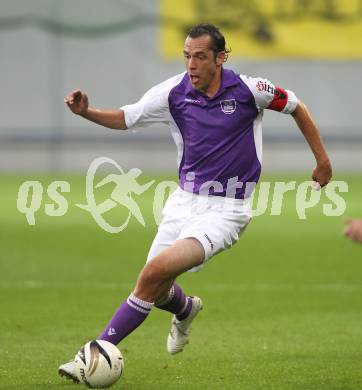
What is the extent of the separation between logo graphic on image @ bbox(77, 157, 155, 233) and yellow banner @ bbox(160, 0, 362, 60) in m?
3.74

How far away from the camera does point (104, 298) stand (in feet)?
38.7

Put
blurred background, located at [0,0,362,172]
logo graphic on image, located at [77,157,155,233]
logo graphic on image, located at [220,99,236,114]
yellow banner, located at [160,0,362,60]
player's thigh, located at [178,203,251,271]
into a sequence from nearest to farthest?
player's thigh, located at [178,203,251,271] < logo graphic on image, located at [220,99,236,114] < logo graphic on image, located at [77,157,155,233] < yellow banner, located at [160,0,362,60] < blurred background, located at [0,0,362,172]

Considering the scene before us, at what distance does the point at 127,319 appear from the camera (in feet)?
24.9

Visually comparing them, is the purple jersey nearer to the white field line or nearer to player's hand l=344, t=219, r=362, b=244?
player's hand l=344, t=219, r=362, b=244

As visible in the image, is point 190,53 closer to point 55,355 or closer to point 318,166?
point 318,166

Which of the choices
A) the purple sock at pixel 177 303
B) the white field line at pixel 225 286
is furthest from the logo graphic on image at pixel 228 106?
the white field line at pixel 225 286

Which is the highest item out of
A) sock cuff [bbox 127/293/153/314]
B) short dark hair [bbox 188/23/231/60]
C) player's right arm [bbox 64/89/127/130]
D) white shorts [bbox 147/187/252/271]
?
short dark hair [bbox 188/23/231/60]

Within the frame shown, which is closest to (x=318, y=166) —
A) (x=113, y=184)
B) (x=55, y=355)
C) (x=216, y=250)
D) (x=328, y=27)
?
(x=216, y=250)

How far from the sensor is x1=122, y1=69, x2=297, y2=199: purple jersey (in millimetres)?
8273

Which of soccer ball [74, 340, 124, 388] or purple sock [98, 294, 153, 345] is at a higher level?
purple sock [98, 294, 153, 345]

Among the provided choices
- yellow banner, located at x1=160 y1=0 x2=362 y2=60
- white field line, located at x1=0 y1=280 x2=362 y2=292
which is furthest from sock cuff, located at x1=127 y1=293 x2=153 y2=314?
yellow banner, located at x1=160 y1=0 x2=362 y2=60

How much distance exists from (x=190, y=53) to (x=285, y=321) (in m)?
3.35

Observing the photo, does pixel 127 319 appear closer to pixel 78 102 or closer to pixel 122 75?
pixel 78 102

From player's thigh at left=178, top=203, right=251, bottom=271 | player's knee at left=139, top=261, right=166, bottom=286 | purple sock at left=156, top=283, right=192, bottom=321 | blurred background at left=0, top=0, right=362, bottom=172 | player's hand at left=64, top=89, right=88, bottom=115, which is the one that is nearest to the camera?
player's knee at left=139, top=261, right=166, bottom=286
